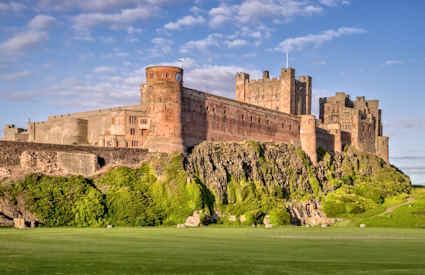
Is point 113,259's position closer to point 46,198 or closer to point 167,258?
point 167,258

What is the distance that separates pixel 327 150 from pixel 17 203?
77595 millimetres

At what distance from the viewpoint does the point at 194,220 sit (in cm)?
7256

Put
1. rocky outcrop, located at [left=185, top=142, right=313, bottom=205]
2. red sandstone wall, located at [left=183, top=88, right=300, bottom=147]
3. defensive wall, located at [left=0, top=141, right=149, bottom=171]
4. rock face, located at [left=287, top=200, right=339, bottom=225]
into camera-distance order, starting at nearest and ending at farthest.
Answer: defensive wall, located at [left=0, top=141, right=149, bottom=171] < rocky outcrop, located at [left=185, top=142, right=313, bottom=205] < red sandstone wall, located at [left=183, top=88, right=300, bottom=147] < rock face, located at [left=287, top=200, right=339, bottom=225]

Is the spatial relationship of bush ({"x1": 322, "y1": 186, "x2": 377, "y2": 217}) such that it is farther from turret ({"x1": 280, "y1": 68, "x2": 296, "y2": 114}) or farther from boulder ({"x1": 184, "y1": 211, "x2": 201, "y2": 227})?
boulder ({"x1": 184, "y1": 211, "x2": 201, "y2": 227})

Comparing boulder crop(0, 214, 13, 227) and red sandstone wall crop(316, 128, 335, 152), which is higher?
red sandstone wall crop(316, 128, 335, 152)

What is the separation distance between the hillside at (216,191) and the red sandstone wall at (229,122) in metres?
3.23

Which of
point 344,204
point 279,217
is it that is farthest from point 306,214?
point 279,217

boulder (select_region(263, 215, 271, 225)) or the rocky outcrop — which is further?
the rocky outcrop

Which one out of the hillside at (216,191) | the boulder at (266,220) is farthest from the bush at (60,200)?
the boulder at (266,220)

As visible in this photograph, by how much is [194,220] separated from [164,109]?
1898 centimetres

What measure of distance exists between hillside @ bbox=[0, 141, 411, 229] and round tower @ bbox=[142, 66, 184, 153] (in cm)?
295

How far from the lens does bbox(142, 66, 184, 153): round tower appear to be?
8300cm

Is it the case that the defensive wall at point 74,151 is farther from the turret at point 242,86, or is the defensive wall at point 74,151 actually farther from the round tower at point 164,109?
the turret at point 242,86

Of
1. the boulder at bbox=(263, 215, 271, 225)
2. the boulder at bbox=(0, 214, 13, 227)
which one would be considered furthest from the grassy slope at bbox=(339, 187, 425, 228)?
the boulder at bbox=(0, 214, 13, 227)
